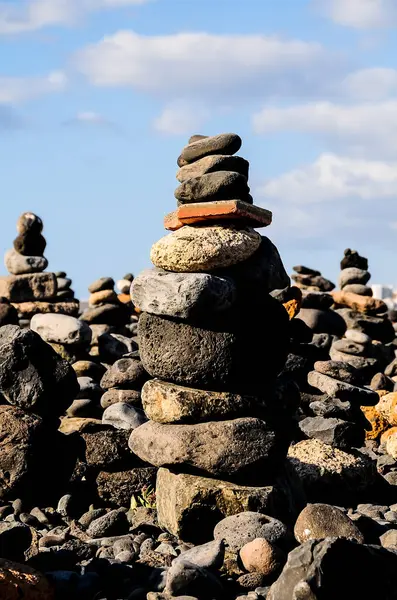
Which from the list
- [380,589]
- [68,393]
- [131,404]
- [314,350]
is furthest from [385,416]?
[380,589]

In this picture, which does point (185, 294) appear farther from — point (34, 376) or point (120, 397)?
point (120, 397)

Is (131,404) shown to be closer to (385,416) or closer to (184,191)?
(385,416)

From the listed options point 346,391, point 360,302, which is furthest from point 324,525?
point 360,302

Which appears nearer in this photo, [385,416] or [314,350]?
[385,416]

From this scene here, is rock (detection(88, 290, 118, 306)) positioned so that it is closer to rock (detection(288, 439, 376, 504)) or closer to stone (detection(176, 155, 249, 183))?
rock (detection(288, 439, 376, 504))

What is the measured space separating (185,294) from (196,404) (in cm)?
96

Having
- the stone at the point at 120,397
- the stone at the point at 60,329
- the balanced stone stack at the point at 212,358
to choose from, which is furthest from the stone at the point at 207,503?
the stone at the point at 60,329

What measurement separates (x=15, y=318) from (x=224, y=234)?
8628 millimetres

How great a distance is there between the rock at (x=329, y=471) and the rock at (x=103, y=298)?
1008cm

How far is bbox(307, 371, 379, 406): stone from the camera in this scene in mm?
12602

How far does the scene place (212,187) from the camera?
8.88 meters

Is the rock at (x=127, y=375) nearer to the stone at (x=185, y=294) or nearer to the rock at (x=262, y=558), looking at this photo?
the stone at (x=185, y=294)

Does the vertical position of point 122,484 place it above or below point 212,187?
below

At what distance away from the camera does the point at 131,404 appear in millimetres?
12789
